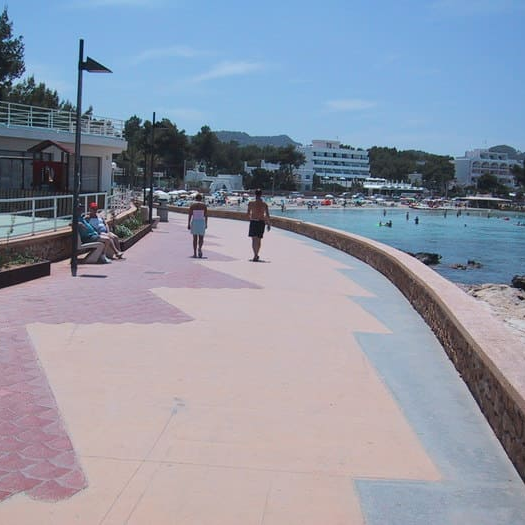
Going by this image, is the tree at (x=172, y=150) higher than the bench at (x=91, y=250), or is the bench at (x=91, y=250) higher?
the tree at (x=172, y=150)

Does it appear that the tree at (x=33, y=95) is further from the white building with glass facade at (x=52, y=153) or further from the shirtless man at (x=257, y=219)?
the shirtless man at (x=257, y=219)

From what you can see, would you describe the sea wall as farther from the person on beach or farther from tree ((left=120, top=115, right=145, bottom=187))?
tree ((left=120, top=115, right=145, bottom=187))

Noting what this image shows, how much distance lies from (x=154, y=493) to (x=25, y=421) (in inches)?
53.9

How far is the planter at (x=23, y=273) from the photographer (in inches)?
387

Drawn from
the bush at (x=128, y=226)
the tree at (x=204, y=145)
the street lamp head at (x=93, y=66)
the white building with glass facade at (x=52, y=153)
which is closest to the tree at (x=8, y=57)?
the white building with glass facade at (x=52, y=153)

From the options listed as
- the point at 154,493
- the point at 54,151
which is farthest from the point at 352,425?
A: the point at 54,151

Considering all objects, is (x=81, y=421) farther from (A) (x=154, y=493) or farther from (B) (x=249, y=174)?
(B) (x=249, y=174)

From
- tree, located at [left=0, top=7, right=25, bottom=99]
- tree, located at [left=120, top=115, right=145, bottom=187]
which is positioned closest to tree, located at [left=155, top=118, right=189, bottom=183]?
tree, located at [left=120, top=115, right=145, bottom=187]

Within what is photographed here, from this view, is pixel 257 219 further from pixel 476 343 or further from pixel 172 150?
pixel 172 150

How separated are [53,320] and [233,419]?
3.57 metres

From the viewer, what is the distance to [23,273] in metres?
10.4

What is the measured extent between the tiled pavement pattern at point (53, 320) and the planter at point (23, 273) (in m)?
0.14

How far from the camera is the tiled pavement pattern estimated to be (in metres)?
4.05

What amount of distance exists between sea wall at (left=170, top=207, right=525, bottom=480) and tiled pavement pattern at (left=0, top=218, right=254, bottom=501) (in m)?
2.59
